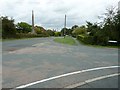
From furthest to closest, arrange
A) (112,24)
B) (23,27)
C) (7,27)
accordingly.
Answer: (23,27)
(7,27)
(112,24)

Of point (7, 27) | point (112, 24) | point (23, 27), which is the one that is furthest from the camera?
point (23, 27)

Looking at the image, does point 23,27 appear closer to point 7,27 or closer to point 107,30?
point 7,27

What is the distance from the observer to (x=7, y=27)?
5188 cm

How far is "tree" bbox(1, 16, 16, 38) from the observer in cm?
5124

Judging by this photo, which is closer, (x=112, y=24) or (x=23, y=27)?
(x=112, y=24)

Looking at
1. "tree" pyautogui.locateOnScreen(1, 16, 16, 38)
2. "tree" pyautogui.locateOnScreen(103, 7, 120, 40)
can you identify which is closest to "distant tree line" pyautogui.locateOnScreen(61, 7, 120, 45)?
"tree" pyautogui.locateOnScreen(103, 7, 120, 40)

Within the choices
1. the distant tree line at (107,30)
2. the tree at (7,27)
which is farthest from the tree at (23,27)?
the distant tree line at (107,30)

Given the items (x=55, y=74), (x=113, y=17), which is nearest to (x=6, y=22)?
(x=113, y=17)

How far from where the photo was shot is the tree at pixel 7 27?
5124 centimetres

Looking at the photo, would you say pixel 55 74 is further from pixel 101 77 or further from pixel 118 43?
pixel 118 43

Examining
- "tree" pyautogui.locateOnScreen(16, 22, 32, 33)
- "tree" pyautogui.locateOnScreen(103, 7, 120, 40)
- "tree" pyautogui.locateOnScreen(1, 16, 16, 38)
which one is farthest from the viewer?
"tree" pyautogui.locateOnScreen(16, 22, 32, 33)

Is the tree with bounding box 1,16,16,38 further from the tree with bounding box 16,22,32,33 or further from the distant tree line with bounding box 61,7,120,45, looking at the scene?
the tree with bounding box 16,22,32,33

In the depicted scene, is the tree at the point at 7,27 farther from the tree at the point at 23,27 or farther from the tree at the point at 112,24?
the tree at the point at 23,27

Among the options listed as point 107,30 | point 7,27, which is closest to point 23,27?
point 7,27
